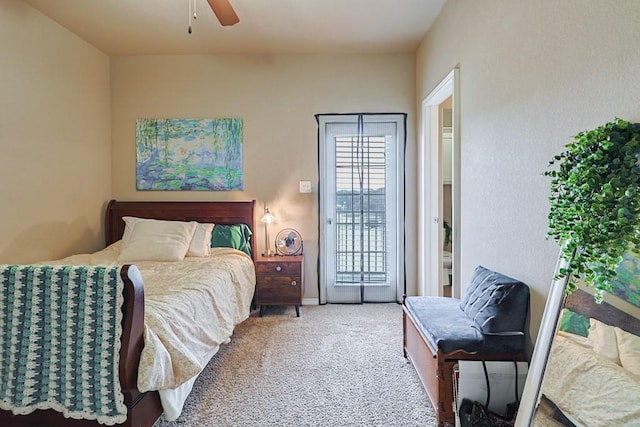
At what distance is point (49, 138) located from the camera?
3143mm

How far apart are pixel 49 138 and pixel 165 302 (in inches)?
85.3

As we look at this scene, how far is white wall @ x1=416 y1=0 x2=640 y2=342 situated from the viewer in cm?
125

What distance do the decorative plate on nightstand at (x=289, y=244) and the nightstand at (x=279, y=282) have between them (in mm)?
353

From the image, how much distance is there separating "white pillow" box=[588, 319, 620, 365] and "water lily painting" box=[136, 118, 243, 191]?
336 centimetres

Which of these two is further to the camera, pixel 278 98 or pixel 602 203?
pixel 278 98

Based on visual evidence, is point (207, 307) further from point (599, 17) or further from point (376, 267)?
point (599, 17)

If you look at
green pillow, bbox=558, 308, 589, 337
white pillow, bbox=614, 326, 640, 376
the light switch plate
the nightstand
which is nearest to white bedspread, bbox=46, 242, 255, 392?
the nightstand

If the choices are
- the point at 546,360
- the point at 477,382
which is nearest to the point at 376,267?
the point at 477,382

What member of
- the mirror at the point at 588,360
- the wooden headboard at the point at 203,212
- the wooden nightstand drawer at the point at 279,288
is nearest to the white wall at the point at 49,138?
the wooden headboard at the point at 203,212

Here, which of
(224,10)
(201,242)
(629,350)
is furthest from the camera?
(201,242)

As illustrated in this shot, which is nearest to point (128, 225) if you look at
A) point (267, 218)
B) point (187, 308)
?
point (267, 218)

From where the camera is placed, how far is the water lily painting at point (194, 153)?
3943 mm

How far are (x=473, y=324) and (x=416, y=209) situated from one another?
2.13 metres

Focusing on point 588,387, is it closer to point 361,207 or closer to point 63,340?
point 63,340
